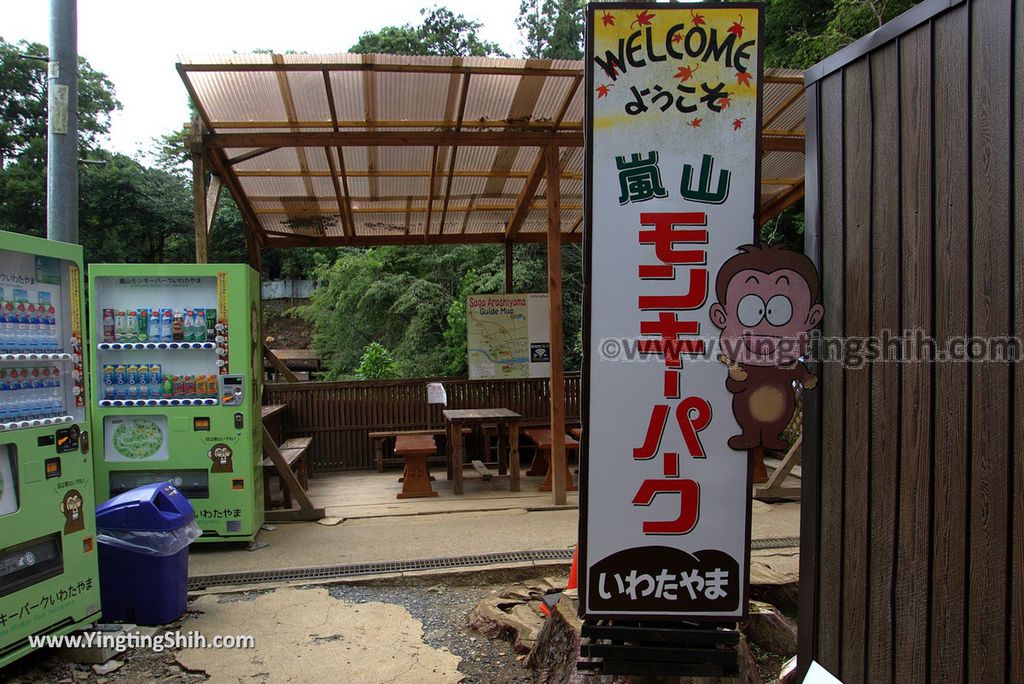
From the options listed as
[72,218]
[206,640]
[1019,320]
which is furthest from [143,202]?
[1019,320]

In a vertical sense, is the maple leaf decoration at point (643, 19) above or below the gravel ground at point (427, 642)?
above

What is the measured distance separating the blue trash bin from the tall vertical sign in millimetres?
2933

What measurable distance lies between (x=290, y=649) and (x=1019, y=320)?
3820 mm

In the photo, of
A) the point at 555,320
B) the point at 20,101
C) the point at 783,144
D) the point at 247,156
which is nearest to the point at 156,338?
the point at 247,156

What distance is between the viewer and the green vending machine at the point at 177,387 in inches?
223

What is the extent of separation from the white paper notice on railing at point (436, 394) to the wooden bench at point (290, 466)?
1586mm

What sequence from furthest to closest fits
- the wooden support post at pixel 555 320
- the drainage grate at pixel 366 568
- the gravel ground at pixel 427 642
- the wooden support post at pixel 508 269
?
the wooden support post at pixel 508 269 < the wooden support post at pixel 555 320 < the drainage grate at pixel 366 568 < the gravel ground at pixel 427 642

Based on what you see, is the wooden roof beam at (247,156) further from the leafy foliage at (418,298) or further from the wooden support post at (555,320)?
the leafy foliage at (418,298)

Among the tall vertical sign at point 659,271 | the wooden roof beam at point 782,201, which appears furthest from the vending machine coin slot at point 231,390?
the wooden roof beam at point 782,201

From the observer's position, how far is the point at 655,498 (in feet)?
8.39

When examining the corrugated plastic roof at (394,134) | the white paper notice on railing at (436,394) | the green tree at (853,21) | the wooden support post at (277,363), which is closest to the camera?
the corrugated plastic roof at (394,134)

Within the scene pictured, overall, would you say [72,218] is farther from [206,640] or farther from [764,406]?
[764,406]

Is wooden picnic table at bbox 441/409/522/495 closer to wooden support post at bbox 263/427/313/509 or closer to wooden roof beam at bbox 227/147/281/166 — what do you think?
wooden support post at bbox 263/427/313/509

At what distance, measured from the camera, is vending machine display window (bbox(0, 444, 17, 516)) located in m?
3.57
